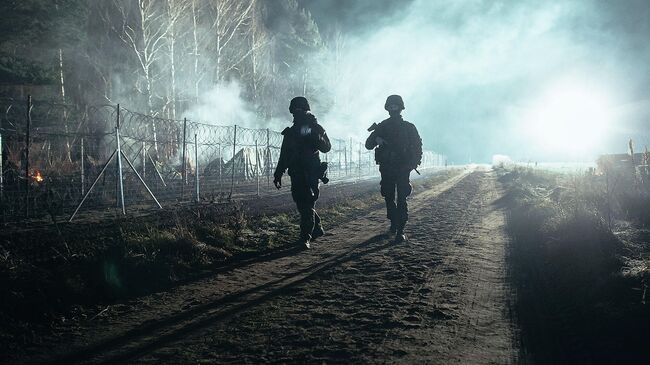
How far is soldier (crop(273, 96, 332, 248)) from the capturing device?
18.4 feet

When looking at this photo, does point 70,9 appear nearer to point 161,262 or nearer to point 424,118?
point 161,262

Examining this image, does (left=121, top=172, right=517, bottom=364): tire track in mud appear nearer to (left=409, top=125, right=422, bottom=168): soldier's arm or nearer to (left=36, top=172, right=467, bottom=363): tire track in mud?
(left=36, top=172, right=467, bottom=363): tire track in mud

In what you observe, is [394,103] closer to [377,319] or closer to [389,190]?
[389,190]

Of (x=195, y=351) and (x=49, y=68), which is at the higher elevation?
(x=49, y=68)

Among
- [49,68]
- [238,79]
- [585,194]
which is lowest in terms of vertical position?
[585,194]

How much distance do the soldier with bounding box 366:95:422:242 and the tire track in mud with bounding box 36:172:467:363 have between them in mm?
972

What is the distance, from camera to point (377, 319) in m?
2.87

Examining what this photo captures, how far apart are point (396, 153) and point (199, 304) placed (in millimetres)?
4031

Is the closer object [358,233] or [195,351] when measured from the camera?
[195,351]

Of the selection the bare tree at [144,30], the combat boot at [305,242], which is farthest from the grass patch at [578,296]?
the bare tree at [144,30]

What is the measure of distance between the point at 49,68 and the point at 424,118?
137072 mm

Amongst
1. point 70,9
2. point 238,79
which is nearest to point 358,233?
point 70,9

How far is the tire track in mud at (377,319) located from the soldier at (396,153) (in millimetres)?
1419

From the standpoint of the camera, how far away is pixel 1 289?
124 inches
